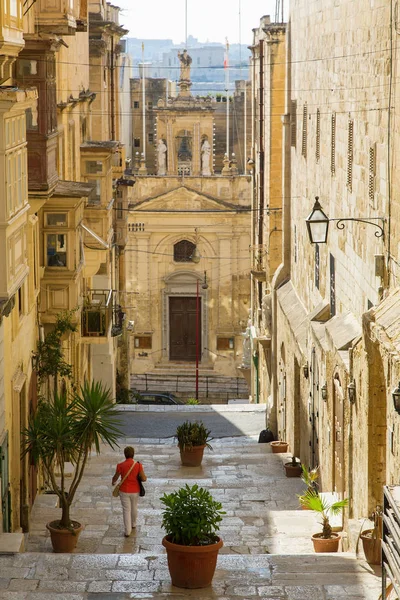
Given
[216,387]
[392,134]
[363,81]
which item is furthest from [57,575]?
[216,387]

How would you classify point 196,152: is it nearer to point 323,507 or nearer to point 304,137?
point 304,137

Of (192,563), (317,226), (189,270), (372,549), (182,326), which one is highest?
(317,226)

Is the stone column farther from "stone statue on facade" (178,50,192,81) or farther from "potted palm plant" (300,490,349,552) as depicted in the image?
"potted palm plant" (300,490,349,552)

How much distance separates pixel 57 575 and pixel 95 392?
3218 millimetres

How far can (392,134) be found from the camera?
430 inches

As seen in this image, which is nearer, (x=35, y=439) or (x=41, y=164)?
(x=35, y=439)

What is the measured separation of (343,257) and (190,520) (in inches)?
236

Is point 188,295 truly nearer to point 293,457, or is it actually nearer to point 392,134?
point 293,457

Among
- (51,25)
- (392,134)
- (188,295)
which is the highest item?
(51,25)

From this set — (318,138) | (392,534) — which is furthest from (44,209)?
(392,534)

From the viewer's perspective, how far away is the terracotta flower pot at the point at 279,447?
68.4ft

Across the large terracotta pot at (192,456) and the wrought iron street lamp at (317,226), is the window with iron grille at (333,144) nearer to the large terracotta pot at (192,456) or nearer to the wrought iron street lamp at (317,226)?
the wrought iron street lamp at (317,226)

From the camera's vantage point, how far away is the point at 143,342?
48.1 metres

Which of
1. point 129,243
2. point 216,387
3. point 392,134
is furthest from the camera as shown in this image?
point 129,243
